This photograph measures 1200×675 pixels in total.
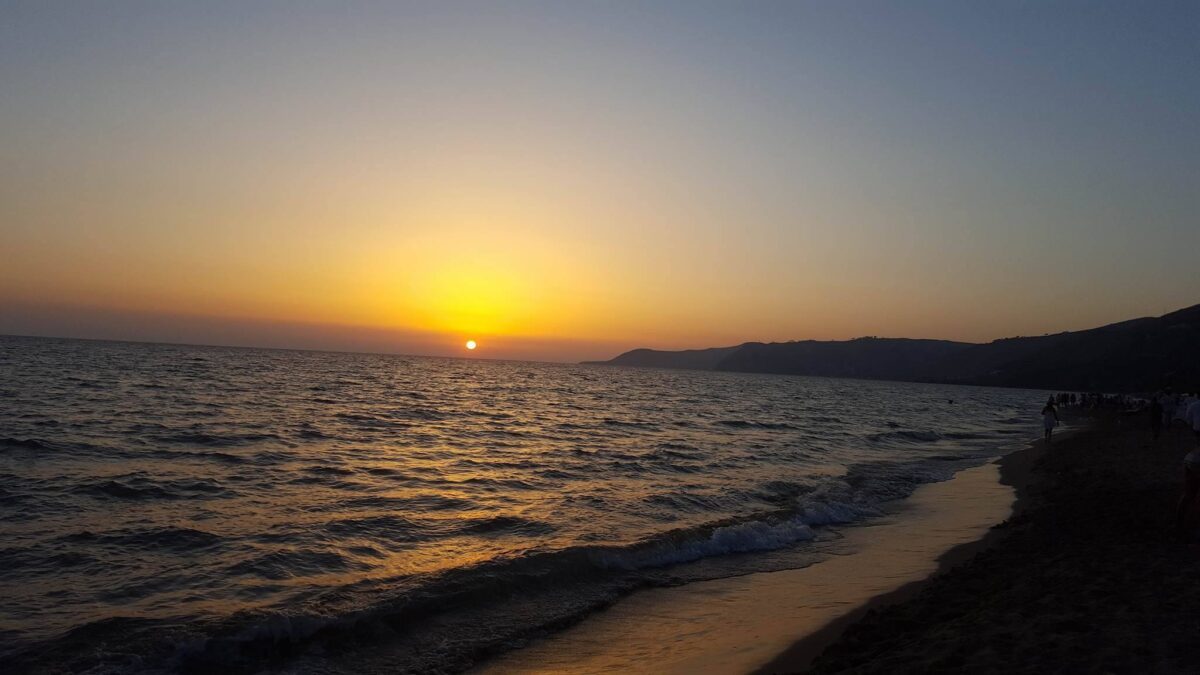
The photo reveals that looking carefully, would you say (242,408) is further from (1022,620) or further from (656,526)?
(1022,620)

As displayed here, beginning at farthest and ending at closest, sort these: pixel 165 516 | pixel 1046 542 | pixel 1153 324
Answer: pixel 1153 324
pixel 165 516
pixel 1046 542

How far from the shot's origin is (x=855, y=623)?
28.2ft

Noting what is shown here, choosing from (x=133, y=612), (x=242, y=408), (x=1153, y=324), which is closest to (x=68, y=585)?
(x=133, y=612)

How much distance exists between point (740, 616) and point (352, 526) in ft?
25.4

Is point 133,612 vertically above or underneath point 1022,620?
underneath

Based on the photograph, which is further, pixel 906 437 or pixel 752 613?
pixel 906 437

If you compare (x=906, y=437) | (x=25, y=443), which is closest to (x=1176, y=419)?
(x=906, y=437)

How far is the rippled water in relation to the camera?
8383mm

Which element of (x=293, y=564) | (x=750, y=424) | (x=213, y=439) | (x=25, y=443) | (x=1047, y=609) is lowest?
(x=750, y=424)

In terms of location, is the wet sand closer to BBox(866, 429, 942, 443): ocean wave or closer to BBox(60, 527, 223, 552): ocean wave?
BBox(60, 527, 223, 552): ocean wave

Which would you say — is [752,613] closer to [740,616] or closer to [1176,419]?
[740,616]

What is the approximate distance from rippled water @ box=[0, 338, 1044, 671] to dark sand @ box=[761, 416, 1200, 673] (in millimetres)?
3587

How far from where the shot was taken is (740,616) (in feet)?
31.2

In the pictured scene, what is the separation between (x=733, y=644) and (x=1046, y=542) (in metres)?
7.25
